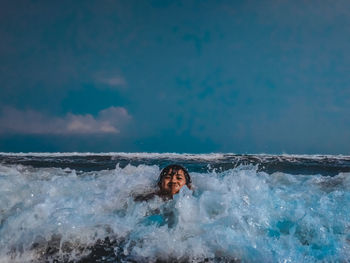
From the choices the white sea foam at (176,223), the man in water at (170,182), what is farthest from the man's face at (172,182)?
the white sea foam at (176,223)

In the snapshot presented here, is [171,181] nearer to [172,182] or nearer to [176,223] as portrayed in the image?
[172,182]

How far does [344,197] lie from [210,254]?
324 centimetres

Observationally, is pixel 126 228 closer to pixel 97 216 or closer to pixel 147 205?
pixel 97 216

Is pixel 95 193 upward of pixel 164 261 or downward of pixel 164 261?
upward

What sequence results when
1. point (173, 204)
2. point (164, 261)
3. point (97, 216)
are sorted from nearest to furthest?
point (164, 261) < point (97, 216) < point (173, 204)

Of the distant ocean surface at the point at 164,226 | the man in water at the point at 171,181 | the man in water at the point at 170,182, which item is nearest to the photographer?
the distant ocean surface at the point at 164,226

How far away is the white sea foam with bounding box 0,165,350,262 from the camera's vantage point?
10.1 feet

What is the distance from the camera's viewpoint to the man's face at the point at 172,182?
532 cm

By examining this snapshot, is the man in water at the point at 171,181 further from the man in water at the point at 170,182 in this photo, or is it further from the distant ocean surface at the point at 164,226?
the distant ocean surface at the point at 164,226

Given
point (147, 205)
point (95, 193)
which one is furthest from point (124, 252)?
Answer: point (95, 193)

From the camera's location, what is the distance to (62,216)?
3768mm

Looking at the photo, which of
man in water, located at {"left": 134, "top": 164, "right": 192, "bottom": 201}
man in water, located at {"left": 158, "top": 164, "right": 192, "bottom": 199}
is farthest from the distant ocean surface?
man in water, located at {"left": 158, "top": 164, "right": 192, "bottom": 199}

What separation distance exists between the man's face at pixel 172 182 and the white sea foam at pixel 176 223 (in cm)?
54

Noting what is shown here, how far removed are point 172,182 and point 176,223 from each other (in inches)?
63.1
